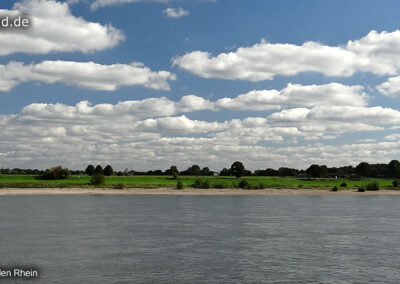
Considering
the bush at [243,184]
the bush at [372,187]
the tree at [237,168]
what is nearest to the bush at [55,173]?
the bush at [243,184]

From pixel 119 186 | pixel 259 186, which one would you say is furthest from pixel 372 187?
pixel 119 186

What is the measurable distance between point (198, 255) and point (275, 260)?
248 inches

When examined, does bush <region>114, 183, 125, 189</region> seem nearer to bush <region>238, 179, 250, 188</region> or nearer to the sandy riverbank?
the sandy riverbank

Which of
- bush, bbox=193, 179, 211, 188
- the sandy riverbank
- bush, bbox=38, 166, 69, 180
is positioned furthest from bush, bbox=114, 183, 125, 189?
bush, bbox=38, 166, 69, 180

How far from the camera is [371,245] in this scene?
138 feet

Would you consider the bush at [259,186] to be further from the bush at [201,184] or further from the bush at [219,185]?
the bush at [201,184]

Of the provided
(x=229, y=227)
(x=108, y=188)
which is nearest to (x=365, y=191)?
(x=108, y=188)

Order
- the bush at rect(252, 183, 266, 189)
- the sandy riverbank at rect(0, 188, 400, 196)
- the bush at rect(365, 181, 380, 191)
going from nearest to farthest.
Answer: the sandy riverbank at rect(0, 188, 400, 196)
the bush at rect(252, 183, 266, 189)
the bush at rect(365, 181, 380, 191)

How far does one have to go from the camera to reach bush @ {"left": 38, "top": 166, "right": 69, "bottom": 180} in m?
156

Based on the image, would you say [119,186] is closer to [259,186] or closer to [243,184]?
[243,184]

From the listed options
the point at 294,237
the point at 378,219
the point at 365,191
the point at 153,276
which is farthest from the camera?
the point at 365,191

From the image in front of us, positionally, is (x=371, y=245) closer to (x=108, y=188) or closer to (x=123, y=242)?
(x=123, y=242)

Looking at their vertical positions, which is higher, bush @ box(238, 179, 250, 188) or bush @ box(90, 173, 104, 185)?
bush @ box(90, 173, 104, 185)

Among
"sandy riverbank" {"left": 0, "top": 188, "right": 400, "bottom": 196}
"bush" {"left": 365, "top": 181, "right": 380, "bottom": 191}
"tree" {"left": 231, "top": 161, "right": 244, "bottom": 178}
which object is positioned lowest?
"sandy riverbank" {"left": 0, "top": 188, "right": 400, "bottom": 196}
